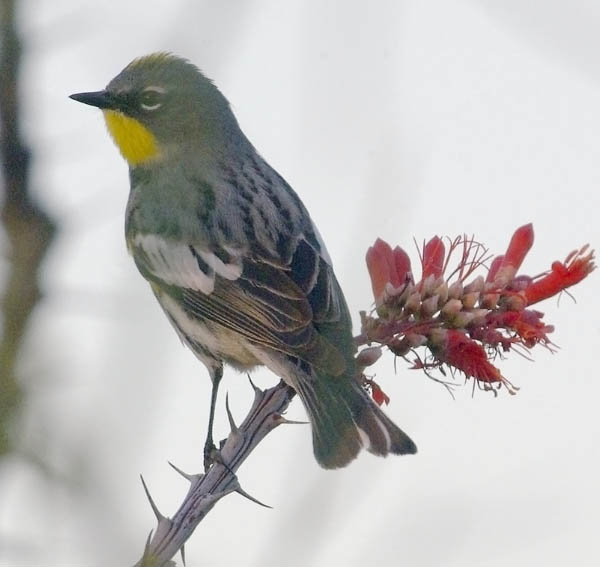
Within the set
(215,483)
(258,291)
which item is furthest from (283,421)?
(258,291)

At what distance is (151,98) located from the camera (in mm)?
7902

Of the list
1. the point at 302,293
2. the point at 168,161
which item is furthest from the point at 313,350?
the point at 168,161

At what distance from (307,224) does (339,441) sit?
85.1 inches

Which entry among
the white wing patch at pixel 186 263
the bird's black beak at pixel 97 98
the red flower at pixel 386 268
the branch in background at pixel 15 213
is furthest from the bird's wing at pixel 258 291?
the branch in background at pixel 15 213

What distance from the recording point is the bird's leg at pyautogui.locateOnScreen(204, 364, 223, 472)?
6301 millimetres

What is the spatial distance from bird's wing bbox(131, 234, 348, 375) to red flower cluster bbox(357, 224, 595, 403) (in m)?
0.75

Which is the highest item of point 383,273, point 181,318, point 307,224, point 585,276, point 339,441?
point 585,276

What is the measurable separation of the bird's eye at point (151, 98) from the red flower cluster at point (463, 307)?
3.42 meters

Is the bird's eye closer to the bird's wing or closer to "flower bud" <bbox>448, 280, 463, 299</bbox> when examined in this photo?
the bird's wing

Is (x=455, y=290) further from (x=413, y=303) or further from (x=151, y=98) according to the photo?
(x=151, y=98)

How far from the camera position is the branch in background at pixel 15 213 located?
292 centimetres

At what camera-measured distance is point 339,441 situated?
17.7 ft

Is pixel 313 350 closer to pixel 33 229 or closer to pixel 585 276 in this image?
pixel 585 276

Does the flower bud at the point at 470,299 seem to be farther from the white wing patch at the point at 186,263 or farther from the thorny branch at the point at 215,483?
the white wing patch at the point at 186,263
